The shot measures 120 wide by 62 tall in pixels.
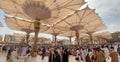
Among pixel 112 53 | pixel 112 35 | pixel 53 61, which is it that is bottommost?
pixel 53 61

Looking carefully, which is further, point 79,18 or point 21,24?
point 21,24

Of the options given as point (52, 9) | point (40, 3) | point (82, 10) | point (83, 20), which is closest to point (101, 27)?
point (83, 20)

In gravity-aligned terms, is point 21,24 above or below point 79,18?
below

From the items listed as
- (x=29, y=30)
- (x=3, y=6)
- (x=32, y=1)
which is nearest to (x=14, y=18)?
(x=3, y=6)

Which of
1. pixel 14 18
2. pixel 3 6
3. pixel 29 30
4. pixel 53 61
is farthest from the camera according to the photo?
pixel 29 30

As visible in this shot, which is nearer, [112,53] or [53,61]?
[112,53]

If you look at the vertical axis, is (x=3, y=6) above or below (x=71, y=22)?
above

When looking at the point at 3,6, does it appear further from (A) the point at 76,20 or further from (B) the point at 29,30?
(A) the point at 76,20

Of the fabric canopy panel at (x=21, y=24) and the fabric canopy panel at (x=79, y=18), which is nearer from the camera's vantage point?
the fabric canopy panel at (x=79, y=18)

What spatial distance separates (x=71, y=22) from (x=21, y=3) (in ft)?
34.0

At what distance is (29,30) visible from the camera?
28672 millimetres

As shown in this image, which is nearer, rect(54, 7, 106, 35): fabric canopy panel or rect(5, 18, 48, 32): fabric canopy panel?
rect(54, 7, 106, 35): fabric canopy panel

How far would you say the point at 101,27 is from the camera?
29.3m

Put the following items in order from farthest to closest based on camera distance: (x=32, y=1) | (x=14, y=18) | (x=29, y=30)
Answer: (x=29, y=30)
(x=14, y=18)
(x=32, y=1)
